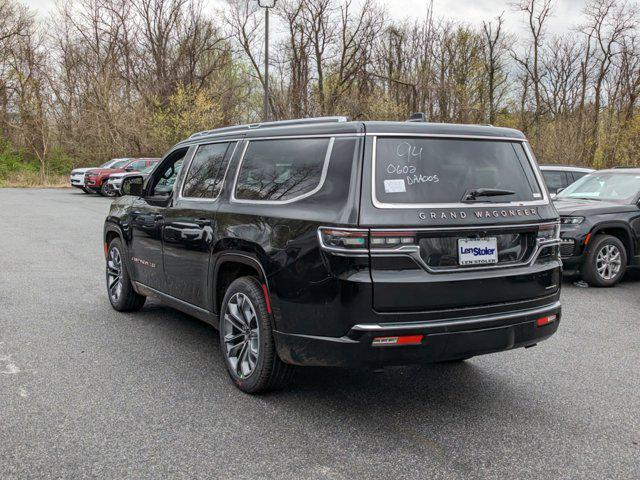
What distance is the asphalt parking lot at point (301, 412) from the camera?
3.38 metres

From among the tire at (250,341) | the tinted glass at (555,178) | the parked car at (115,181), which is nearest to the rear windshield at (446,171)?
the tire at (250,341)

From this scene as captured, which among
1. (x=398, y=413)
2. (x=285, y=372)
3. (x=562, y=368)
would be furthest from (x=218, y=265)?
(x=562, y=368)

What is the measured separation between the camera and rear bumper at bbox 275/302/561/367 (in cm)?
363

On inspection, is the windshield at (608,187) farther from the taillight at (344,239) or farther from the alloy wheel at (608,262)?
the taillight at (344,239)

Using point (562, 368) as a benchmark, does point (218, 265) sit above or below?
above

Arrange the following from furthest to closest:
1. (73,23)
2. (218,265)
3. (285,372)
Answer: (73,23) → (218,265) → (285,372)

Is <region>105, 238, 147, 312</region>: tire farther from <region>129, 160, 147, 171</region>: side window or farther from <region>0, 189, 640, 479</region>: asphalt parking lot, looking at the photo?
<region>129, 160, 147, 171</region>: side window

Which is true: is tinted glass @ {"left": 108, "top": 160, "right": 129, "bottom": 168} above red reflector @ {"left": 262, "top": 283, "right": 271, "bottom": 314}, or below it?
above

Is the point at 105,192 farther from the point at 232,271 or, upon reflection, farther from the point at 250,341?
the point at 250,341

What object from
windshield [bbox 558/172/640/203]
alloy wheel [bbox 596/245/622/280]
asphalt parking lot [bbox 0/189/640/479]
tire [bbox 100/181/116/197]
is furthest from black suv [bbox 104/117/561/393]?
tire [bbox 100/181/116/197]

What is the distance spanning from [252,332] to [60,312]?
11.0 ft

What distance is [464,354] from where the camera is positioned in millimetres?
3812

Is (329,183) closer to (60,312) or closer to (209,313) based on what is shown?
(209,313)


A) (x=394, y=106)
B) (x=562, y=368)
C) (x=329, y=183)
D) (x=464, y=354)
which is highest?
(x=394, y=106)
